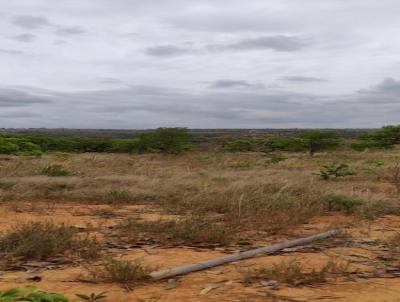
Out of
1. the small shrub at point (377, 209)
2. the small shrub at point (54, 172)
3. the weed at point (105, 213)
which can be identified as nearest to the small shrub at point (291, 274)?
the small shrub at point (377, 209)

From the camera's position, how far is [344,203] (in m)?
9.24

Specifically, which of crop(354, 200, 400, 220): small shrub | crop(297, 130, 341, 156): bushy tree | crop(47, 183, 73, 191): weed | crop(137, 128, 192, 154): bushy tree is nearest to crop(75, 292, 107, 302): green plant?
crop(354, 200, 400, 220): small shrub

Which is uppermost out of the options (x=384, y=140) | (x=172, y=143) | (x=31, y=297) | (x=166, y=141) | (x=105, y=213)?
(x=384, y=140)

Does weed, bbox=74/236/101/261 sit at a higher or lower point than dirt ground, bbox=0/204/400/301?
higher

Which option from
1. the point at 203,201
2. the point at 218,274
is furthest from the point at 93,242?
the point at 203,201

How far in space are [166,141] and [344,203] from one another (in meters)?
27.3

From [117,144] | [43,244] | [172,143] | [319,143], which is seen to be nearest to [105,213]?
[43,244]

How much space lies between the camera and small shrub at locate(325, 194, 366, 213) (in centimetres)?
916

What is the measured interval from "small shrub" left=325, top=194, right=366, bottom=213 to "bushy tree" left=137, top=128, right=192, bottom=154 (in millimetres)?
26019

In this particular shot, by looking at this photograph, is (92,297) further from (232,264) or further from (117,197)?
(117,197)

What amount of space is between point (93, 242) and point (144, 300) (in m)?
1.98

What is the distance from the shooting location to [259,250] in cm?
559

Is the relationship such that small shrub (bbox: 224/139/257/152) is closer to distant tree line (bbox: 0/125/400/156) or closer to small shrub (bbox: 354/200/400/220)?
distant tree line (bbox: 0/125/400/156)

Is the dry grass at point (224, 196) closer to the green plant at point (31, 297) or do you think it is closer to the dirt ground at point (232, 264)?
the dirt ground at point (232, 264)
